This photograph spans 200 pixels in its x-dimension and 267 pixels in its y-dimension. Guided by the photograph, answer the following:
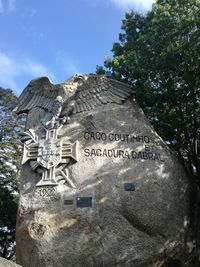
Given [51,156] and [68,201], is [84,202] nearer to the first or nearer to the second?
[68,201]

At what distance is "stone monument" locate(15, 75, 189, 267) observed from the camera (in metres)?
8.35

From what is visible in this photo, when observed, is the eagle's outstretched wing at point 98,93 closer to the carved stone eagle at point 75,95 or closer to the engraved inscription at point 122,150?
the carved stone eagle at point 75,95

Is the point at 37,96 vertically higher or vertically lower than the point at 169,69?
lower

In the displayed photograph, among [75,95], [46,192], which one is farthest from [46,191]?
[75,95]

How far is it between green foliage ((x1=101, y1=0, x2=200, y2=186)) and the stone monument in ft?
6.10

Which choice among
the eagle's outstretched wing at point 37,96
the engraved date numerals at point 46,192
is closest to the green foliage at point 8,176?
the eagle's outstretched wing at point 37,96

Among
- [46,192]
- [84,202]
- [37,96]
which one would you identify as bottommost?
[84,202]

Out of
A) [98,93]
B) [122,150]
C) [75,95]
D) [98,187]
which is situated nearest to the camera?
[98,187]

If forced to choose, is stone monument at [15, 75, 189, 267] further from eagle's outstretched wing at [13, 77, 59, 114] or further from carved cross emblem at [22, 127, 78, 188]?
eagle's outstretched wing at [13, 77, 59, 114]

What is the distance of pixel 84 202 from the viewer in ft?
28.6

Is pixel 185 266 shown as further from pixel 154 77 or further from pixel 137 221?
pixel 154 77

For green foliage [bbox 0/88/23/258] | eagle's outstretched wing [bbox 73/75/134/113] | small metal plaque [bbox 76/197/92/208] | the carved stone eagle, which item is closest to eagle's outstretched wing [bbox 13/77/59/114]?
the carved stone eagle

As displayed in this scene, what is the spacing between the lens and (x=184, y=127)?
488 inches

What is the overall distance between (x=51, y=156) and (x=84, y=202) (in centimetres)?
150
